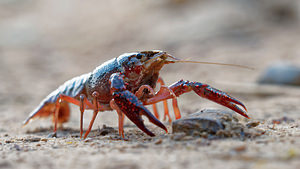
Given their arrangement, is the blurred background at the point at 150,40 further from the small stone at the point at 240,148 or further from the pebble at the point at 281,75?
the small stone at the point at 240,148

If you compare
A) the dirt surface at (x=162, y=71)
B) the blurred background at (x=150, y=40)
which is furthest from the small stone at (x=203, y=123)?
the blurred background at (x=150, y=40)

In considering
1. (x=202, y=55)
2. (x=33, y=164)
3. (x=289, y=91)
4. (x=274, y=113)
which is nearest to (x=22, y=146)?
(x=33, y=164)

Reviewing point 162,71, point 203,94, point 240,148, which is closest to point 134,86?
point 203,94

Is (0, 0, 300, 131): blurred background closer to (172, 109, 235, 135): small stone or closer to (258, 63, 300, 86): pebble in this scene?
(258, 63, 300, 86): pebble

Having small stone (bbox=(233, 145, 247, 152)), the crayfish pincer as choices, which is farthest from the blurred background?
small stone (bbox=(233, 145, 247, 152))

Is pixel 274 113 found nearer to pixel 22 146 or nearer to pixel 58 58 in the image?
pixel 22 146

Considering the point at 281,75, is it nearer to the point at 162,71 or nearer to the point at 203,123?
the point at 162,71

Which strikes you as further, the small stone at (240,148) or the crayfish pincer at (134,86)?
the crayfish pincer at (134,86)
